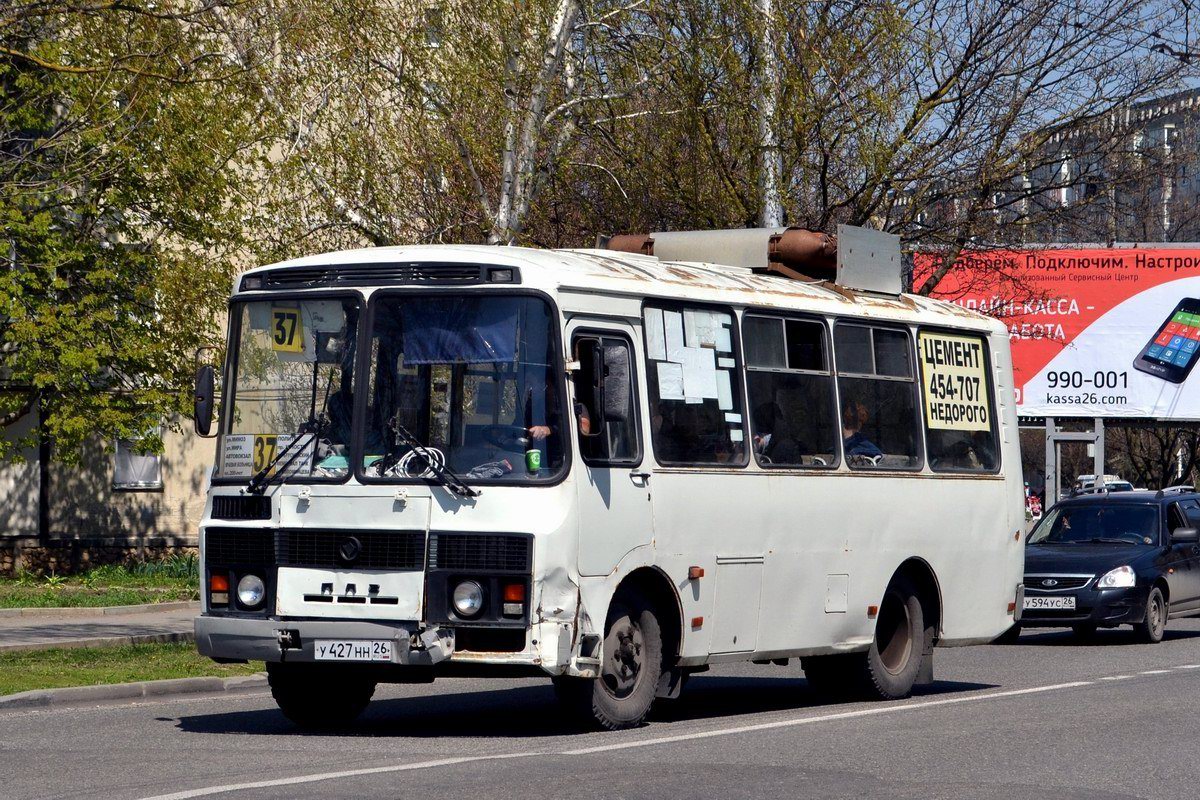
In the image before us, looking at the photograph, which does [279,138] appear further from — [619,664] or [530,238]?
[619,664]

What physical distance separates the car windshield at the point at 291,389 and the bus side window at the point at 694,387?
1.86 meters

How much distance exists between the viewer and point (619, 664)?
1108cm

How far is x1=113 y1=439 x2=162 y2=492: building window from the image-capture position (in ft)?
108

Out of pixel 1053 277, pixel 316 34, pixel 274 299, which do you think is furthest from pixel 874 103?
pixel 1053 277

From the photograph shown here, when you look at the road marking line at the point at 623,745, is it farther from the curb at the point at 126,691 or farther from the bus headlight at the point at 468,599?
the curb at the point at 126,691

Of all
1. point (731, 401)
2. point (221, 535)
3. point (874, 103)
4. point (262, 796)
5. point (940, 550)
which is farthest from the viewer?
point (874, 103)

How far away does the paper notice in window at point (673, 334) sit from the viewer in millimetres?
11703

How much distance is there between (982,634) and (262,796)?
8147 mm

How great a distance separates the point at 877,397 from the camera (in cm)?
1367

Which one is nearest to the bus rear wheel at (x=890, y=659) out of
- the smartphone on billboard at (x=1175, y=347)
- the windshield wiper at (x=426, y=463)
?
the windshield wiper at (x=426, y=463)

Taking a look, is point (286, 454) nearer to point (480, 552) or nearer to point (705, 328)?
point (480, 552)

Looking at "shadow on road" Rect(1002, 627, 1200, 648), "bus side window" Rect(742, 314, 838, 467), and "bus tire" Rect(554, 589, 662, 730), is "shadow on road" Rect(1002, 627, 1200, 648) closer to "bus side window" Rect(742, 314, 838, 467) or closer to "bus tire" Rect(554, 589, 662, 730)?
"bus side window" Rect(742, 314, 838, 467)

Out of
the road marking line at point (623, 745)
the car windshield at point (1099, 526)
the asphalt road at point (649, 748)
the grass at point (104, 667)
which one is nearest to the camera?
the road marking line at point (623, 745)

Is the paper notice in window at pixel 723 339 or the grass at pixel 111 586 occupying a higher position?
the paper notice in window at pixel 723 339
